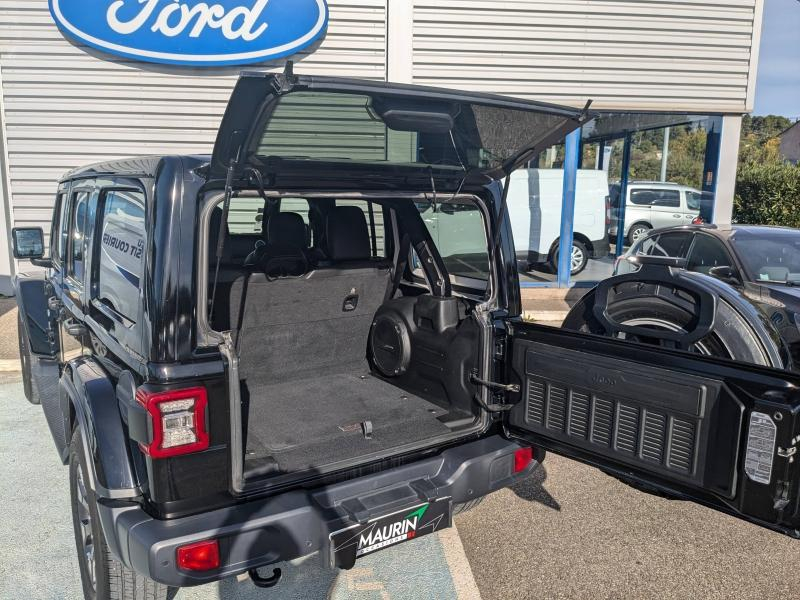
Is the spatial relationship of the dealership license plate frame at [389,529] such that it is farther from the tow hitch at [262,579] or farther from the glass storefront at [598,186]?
the glass storefront at [598,186]

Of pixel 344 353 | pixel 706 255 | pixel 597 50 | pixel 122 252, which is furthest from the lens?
pixel 597 50

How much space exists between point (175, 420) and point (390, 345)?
6.12 ft

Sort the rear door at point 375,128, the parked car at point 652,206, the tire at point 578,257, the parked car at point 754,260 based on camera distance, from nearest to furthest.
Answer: the rear door at point 375,128
the parked car at point 754,260
the tire at point 578,257
the parked car at point 652,206

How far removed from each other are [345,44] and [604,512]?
7.41 metres

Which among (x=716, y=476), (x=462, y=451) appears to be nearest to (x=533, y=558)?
(x=462, y=451)

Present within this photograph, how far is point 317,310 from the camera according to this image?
397cm

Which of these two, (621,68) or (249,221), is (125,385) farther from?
(621,68)

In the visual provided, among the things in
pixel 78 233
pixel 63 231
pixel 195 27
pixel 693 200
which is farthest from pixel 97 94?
pixel 693 200

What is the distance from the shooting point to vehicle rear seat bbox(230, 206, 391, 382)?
12.4ft

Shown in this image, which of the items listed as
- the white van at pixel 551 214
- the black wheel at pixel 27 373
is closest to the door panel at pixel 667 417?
the black wheel at pixel 27 373

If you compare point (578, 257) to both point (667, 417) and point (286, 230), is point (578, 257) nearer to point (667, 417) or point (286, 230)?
point (286, 230)

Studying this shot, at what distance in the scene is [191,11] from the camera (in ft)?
27.5

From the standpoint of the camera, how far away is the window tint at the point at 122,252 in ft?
8.10

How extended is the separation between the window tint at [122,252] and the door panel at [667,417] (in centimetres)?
165
